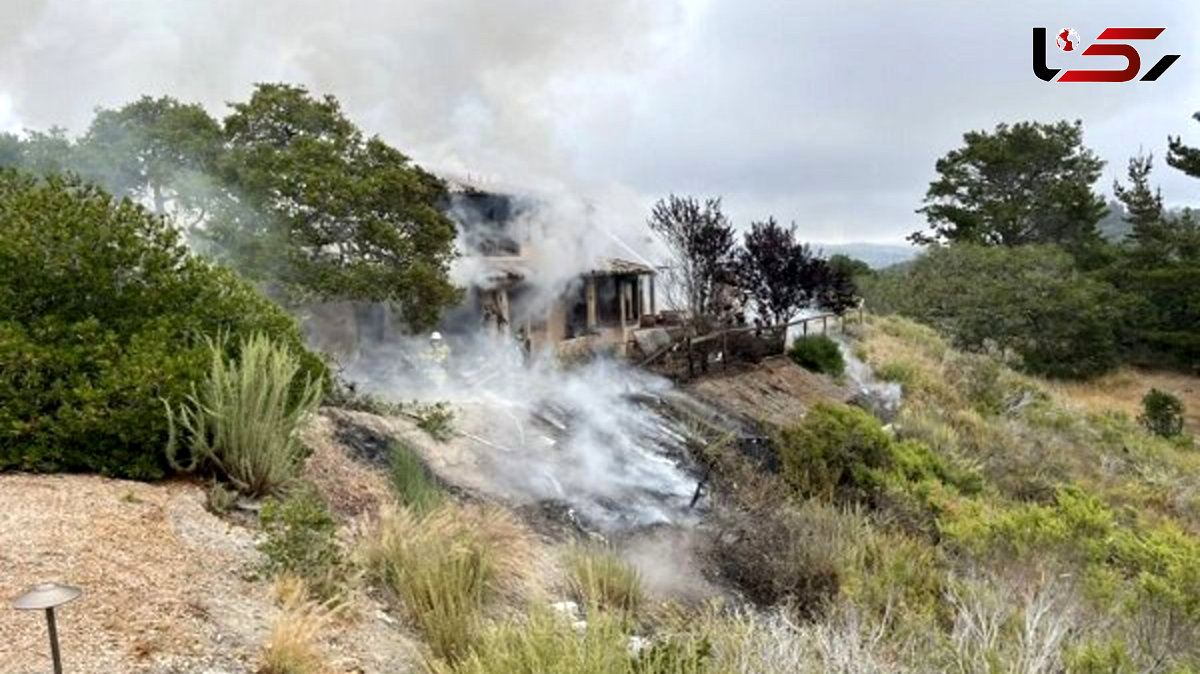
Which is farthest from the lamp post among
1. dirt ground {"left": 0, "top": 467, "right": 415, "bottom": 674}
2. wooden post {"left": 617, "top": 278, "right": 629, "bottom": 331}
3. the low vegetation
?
wooden post {"left": 617, "top": 278, "right": 629, "bottom": 331}

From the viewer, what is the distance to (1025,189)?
43750mm

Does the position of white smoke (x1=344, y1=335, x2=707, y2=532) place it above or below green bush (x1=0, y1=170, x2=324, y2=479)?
below

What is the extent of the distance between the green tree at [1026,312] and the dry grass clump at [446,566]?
28134 mm

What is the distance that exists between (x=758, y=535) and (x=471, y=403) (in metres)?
5.01

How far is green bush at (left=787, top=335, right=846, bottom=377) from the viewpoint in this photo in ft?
62.6

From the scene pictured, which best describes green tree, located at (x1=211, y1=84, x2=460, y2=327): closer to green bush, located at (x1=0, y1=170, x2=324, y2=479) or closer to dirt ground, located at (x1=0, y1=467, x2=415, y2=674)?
green bush, located at (x1=0, y1=170, x2=324, y2=479)

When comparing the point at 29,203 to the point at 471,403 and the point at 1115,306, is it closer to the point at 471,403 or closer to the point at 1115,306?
the point at 471,403

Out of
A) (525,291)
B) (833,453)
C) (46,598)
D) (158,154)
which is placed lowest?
(833,453)

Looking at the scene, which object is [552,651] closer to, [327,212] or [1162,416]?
[327,212]

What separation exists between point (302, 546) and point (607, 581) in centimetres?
204

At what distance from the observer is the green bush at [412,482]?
6691 millimetres

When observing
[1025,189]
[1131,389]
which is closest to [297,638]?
[1131,389]

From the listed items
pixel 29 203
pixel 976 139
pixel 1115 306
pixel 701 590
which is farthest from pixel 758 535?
pixel 976 139

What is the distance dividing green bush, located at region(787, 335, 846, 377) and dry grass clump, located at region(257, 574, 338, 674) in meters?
15.7
